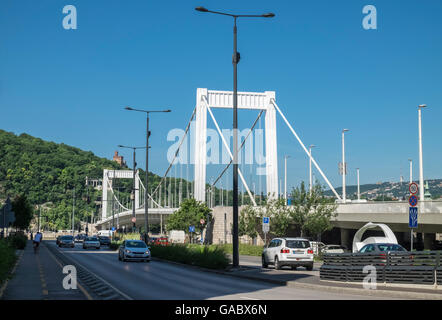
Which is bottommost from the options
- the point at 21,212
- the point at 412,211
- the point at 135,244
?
the point at 135,244

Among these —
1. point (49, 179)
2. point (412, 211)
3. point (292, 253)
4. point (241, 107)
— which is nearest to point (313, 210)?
point (241, 107)

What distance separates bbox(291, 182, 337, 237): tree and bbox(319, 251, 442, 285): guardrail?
2891 cm

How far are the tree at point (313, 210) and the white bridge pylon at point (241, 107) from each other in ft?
31.2

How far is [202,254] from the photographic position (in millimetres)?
31984

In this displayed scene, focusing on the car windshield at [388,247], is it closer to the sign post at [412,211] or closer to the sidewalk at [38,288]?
the sign post at [412,211]

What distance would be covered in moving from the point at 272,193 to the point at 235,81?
3353 centimetres

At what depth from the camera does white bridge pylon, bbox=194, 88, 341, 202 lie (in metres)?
66.1

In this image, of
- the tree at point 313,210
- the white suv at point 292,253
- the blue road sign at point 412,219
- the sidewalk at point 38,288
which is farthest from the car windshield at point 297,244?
the tree at point 313,210

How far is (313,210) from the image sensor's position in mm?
53188

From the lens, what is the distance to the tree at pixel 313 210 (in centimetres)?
5159

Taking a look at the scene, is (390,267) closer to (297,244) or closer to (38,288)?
(38,288)

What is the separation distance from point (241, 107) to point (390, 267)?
4895 cm

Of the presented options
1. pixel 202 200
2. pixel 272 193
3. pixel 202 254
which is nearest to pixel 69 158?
pixel 202 200
